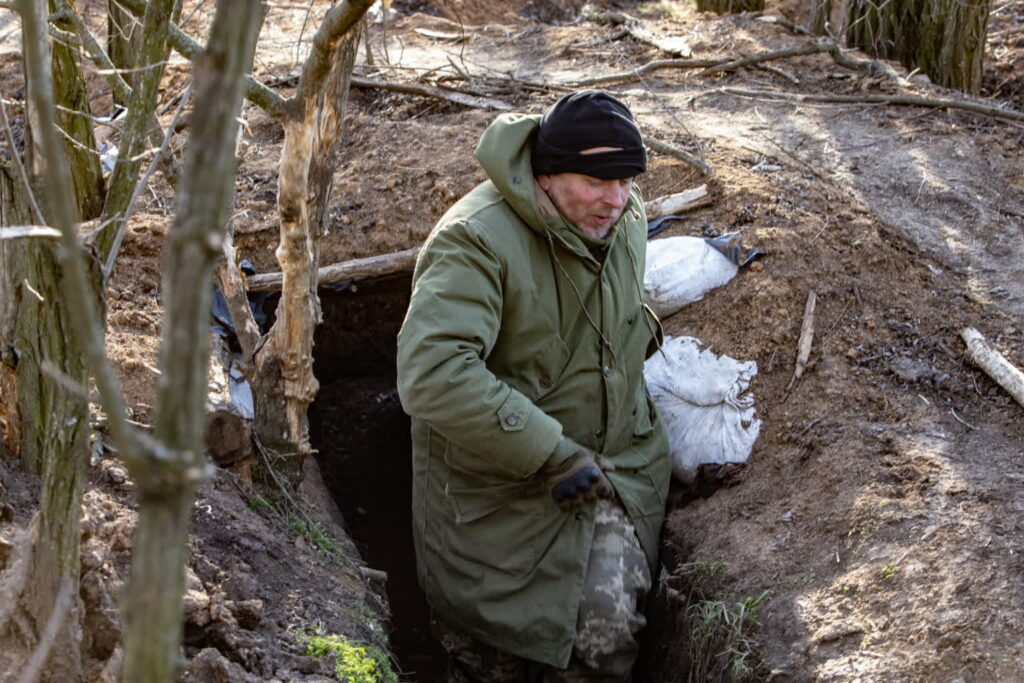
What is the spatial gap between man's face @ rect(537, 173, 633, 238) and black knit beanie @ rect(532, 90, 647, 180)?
4 centimetres

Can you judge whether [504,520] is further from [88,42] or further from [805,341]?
[88,42]

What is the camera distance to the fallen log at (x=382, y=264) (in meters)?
5.00

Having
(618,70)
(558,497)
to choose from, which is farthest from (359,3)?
(618,70)

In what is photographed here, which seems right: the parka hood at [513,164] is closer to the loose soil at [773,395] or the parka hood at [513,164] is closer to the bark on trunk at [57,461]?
the loose soil at [773,395]

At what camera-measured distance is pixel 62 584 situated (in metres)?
2.31

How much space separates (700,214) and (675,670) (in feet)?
7.11

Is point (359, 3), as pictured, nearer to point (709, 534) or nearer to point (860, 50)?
point (709, 534)

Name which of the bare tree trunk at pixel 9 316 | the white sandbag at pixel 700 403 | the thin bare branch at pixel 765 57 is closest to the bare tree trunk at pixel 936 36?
the thin bare branch at pixel 765 57

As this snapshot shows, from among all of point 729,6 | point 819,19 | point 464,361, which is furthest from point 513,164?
point 729,6

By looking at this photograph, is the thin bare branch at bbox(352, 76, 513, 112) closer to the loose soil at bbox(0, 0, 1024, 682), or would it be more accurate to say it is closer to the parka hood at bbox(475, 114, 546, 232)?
the loose soil at bbox(0, 0, 1024, 682)

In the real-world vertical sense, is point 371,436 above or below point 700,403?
below

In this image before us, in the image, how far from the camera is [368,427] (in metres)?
6.32

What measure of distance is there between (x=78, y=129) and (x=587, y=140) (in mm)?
2091

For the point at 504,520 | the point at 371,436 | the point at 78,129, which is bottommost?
the point at 371,436
